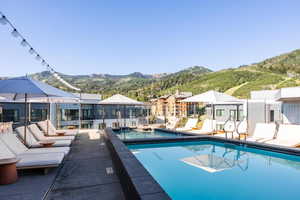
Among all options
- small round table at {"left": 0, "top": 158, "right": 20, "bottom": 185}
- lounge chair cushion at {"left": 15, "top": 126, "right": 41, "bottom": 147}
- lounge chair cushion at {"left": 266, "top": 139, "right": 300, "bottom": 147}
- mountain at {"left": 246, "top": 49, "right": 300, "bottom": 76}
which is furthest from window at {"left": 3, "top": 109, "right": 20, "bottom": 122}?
mountain at {"left": 246, "top": 49, "right": 300, "bottom": 76}

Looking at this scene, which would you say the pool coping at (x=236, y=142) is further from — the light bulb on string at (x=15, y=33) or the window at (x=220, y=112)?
the window at (x=220, y=112)

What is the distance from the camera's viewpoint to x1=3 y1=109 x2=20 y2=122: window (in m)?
21.1

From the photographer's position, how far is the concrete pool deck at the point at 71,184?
10.1 feet

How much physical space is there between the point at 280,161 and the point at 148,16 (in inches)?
622

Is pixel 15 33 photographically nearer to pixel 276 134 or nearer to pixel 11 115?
pixel 276 134

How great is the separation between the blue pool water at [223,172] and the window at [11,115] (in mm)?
18699

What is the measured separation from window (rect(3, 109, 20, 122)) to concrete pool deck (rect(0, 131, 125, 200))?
20.4m

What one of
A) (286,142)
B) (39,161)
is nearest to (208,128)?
(286,142)

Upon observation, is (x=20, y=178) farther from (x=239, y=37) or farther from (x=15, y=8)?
(x=239, y=37)

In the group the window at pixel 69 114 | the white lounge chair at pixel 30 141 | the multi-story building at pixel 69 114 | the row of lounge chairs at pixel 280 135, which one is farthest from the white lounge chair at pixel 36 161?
the window at pixel 69 114

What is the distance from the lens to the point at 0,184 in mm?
3430

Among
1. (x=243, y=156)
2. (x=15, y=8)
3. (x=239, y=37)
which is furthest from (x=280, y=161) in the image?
(x=239, y=37)

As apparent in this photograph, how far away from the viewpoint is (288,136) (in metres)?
7.92

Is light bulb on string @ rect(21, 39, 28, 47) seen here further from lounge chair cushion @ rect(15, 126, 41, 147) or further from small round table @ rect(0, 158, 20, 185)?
small round table @ rect(0, 158, 20, 185)
